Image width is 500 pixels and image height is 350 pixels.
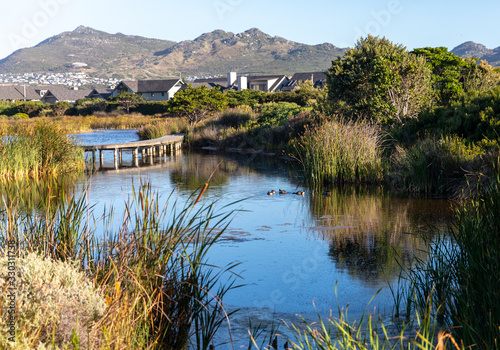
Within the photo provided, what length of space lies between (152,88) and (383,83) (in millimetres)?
63926

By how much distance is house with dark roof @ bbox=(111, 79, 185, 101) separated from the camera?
77.1m

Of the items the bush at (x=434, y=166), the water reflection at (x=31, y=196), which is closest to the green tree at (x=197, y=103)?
the water reflection at (x=31, y=196)

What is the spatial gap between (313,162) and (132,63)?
183742 millimetres

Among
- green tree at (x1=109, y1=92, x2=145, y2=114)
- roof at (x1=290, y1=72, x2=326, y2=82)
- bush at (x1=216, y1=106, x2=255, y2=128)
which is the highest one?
roof at (x1=290, y1=72, x2=326, y2=82)

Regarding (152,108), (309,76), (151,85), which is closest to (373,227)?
(152,108)

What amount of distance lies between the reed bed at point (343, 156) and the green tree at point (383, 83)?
163 inches

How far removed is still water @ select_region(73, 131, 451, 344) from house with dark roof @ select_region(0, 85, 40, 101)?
72776mm

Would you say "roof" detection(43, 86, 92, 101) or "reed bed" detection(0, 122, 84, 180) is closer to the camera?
"reed bed" detection(0, 122, 84, 180)

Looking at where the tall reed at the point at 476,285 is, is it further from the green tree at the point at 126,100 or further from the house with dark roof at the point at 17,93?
the house with dark roof at the point at 17,93

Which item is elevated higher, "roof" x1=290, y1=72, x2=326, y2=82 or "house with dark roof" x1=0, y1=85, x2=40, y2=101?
"roof" x1=290, y1=72, x2=326, y2=82

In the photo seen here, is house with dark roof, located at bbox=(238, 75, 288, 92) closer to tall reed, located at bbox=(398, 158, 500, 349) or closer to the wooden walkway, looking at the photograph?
the wooden walkway

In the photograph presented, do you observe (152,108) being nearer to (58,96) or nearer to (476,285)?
(58,96)

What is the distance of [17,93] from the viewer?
8262cm

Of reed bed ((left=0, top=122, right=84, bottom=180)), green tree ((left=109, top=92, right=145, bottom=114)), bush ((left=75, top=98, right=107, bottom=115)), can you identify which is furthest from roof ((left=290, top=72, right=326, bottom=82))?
reed bed ((left=0, top=122, right=84, bottom=180))
